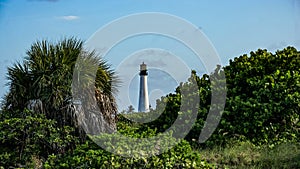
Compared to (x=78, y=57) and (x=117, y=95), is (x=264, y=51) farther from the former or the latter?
(x=78, y=57)

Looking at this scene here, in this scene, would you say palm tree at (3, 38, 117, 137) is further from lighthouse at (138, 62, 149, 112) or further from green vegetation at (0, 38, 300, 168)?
lighthouse at (138, 62, 149, 112)

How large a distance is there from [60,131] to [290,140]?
456 cm

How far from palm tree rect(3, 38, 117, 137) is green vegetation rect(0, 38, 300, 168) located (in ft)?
0.06

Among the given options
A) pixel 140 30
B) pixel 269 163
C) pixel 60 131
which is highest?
pixel 140 30

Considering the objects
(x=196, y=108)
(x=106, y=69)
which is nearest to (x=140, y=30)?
(x=106, y=69)

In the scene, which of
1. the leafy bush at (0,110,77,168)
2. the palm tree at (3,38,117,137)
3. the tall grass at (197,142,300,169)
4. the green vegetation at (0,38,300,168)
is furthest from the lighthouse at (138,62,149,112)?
the leafy bush at (0,110,77,168)

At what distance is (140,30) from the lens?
997 centimetres

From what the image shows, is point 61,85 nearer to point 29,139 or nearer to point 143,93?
point 29,139

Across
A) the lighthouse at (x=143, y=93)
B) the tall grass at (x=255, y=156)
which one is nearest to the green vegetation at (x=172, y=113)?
the tall grass at (x=255, y=156)

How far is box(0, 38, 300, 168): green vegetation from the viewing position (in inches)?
342

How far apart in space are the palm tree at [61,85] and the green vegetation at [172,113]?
2cm

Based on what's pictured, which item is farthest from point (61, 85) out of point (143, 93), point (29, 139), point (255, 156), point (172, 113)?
point (143, 93)

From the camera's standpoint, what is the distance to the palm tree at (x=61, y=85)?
30.7ft

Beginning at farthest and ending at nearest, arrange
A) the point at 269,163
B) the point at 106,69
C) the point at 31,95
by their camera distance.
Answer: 1. the point at 106,69
2. the point at 31,95
3. the point at 269,163
